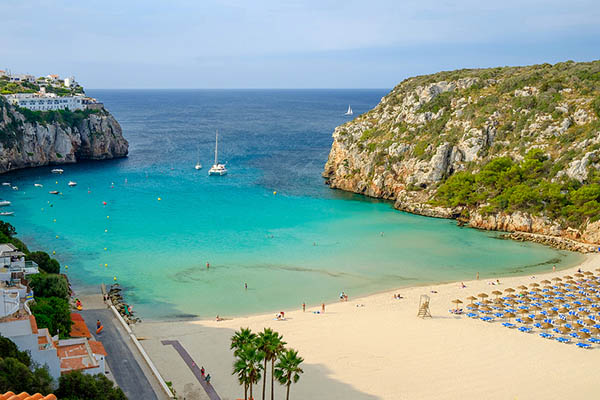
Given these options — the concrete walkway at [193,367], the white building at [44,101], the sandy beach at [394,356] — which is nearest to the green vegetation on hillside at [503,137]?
the sandy beach at [394,356]

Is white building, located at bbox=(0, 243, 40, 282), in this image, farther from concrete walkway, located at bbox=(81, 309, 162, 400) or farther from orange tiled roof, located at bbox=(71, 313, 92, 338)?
concrete walkway, located at bbox=(81, 309, 162, 400)

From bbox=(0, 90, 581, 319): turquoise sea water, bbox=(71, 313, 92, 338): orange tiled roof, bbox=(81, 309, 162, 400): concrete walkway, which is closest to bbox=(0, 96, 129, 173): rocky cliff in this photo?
bbox=(0, 90, 581, 319): turquoise sea water

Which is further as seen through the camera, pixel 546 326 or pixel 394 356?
pixel 546 326

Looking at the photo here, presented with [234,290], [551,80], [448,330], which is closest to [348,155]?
[551,80]

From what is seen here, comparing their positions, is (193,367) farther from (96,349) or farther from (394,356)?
(394,356)

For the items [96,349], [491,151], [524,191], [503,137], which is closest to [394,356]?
[96,349]

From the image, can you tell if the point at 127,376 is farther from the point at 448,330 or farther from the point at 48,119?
the point at 48,119
